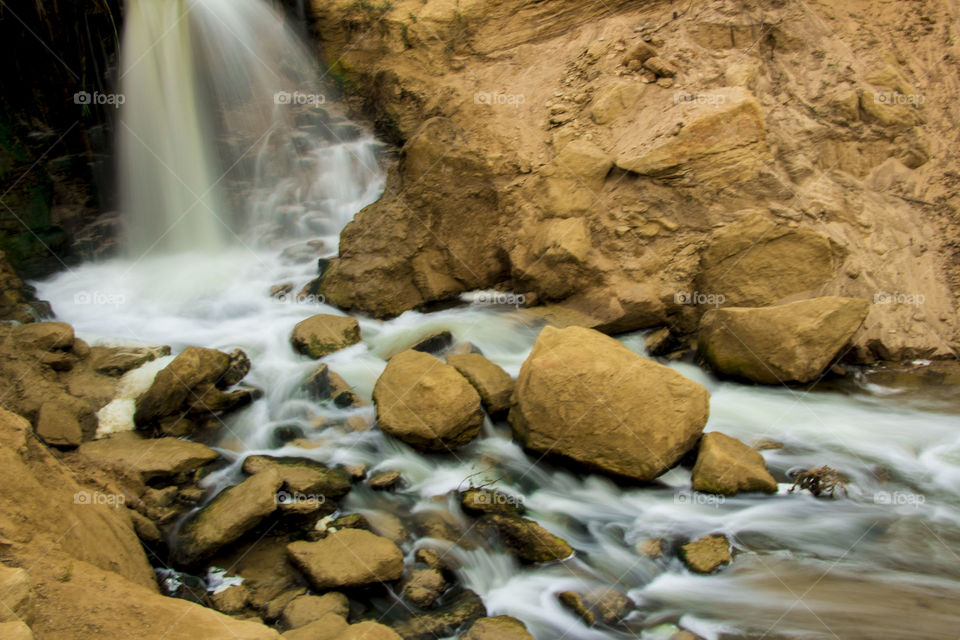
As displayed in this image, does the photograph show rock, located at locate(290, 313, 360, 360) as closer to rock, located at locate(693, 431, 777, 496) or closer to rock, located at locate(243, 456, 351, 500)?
rock, located at locate(243, 456, 351, 500)

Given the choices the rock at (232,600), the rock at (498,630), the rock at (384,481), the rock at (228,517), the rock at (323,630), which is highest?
the rock at (228,517)

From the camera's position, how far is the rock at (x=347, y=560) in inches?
139

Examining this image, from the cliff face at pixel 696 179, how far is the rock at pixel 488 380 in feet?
4.46

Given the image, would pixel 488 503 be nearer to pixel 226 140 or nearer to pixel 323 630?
pixel 323 630

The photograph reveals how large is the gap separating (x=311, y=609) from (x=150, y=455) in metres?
1.87

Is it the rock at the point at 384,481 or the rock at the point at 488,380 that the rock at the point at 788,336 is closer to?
the rock at the point at 488,380

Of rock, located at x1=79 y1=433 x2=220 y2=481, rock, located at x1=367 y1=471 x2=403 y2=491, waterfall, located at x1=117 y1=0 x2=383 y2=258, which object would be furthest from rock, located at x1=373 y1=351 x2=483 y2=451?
waterfall, located at x1=117 y1=0 x2=383 y2=258

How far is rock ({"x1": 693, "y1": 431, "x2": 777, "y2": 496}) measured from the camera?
4.27 meters

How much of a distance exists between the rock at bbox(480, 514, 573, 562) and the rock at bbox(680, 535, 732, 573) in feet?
2.19

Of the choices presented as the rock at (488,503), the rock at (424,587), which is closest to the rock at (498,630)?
the rock at (424,587)

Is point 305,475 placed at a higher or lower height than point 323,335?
lower

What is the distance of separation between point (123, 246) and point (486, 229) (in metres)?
4.19

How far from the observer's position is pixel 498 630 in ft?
10.7

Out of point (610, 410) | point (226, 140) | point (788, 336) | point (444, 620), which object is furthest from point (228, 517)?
point (226, 140)
